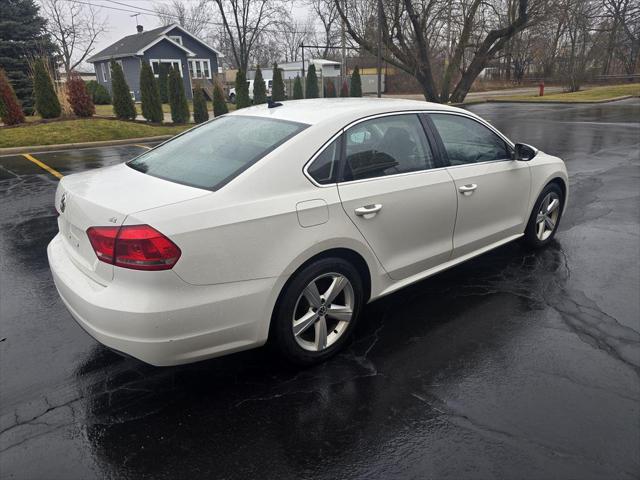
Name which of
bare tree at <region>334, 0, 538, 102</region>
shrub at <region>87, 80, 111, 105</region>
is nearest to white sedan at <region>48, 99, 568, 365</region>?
bare tree at <region>334, 0, 538, 102</region>

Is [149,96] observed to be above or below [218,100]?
above

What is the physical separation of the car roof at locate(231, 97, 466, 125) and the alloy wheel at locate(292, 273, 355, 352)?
1.04m

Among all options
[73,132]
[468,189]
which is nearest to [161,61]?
[73,132]

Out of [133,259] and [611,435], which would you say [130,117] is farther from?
[611,435]

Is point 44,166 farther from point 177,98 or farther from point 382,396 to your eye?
point 382,396

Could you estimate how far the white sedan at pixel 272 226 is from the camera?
8.24 ft

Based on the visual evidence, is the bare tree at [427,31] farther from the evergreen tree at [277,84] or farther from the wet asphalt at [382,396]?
the wet asphalt at [382,396]

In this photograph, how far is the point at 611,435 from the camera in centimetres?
257

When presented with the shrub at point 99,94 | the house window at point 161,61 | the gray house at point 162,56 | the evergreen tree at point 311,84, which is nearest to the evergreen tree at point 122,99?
the evergreen tree at point 311,84

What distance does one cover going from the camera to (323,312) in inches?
122

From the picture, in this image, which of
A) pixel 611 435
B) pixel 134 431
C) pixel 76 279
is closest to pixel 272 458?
pixel 134 431

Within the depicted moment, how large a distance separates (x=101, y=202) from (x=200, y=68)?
4134cm

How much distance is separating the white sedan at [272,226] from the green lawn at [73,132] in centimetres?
1172

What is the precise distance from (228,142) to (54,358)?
1.83 m
